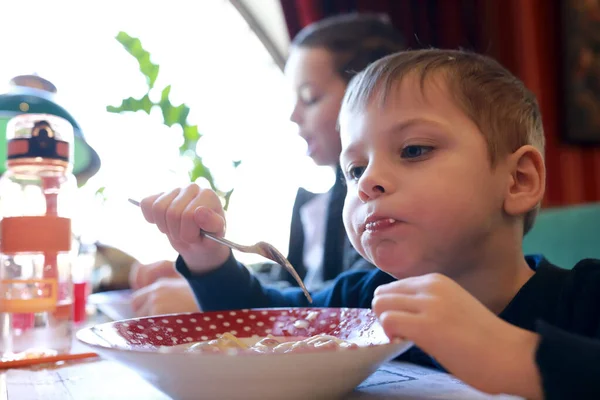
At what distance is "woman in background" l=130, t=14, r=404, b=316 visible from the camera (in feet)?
4.55

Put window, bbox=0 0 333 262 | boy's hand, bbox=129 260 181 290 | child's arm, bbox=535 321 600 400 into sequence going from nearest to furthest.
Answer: child's arm, bbox=535 321 600 400 → boy's hand, bbox=129 260 181 290 → window, bbox=0 0 333 262

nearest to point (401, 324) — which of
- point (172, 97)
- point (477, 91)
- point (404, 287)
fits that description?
point (404, 287)

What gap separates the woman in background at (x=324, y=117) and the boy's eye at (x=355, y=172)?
475 millimetres

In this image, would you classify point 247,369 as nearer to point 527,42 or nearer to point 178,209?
point 178,209

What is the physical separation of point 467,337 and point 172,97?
5.07 feet

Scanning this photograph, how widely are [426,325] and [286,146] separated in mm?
2091

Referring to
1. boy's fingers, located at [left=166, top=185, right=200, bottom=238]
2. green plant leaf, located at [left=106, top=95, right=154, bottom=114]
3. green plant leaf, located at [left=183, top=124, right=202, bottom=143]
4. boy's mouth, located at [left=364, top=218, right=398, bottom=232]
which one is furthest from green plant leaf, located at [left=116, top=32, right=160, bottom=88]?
boy's mouth, located at [left=364, top=218, right=398, bottom=232]

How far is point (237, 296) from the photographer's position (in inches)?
38.2

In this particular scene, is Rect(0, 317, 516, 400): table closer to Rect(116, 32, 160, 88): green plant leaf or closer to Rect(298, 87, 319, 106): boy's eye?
Rect(298, 87, 319, 106): boy's eye

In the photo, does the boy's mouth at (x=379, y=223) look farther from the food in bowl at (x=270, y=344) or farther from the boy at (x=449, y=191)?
the food in bowl at (x=270, y=344)

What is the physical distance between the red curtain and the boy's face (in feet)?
6.34

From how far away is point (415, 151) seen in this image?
0.70m

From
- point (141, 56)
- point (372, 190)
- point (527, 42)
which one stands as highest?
point (527, 42)

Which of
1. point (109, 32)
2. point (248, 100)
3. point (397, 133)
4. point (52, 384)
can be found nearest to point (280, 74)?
point (248, 100)
